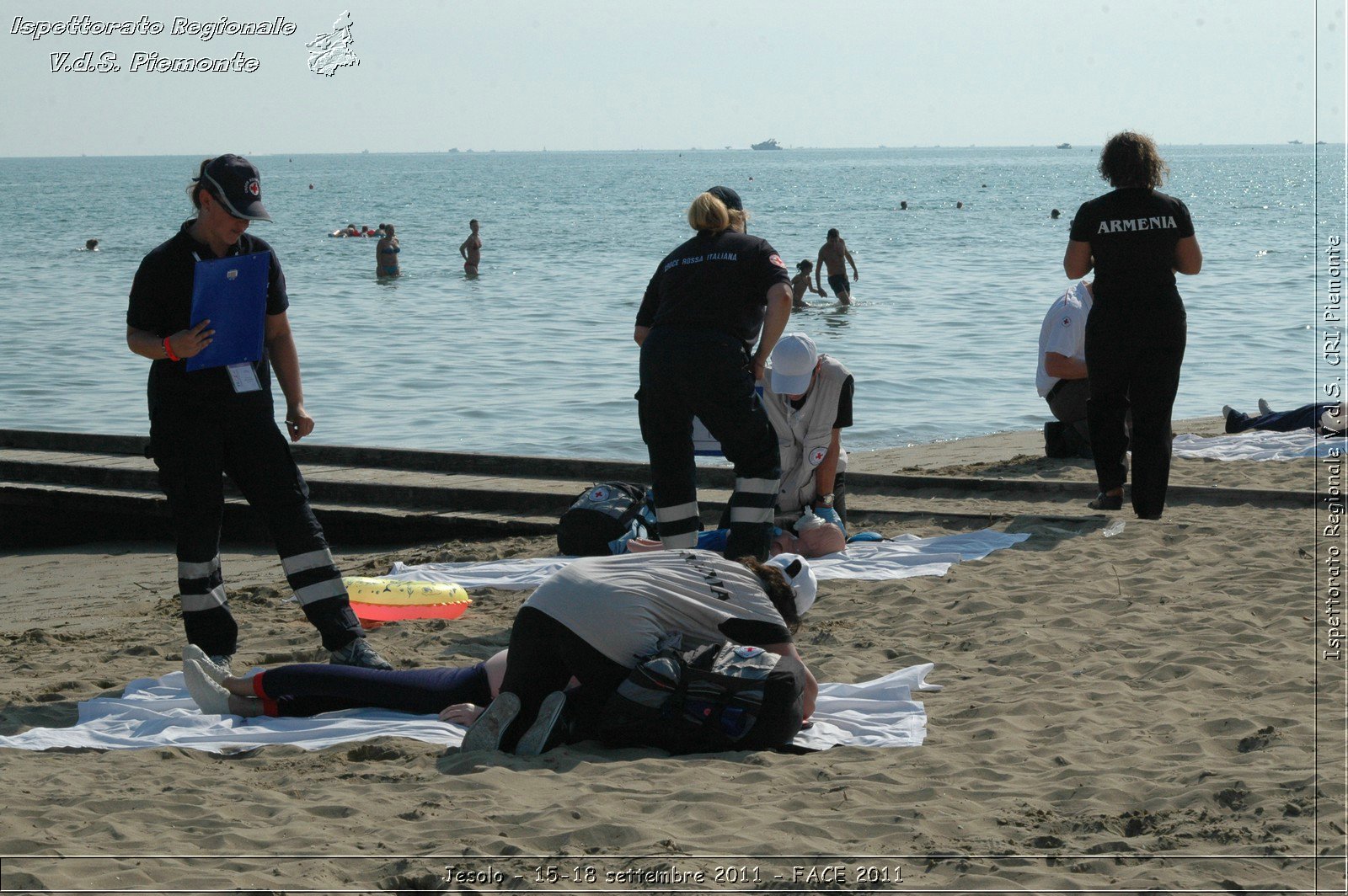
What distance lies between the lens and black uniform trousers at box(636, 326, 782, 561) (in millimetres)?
5840

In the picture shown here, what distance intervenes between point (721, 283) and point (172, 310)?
2288mm

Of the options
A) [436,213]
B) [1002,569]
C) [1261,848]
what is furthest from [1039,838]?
[436,213]

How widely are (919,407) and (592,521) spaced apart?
29.6 feet

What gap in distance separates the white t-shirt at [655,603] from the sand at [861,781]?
1.27 ft

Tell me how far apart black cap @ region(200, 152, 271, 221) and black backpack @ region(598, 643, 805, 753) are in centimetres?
224

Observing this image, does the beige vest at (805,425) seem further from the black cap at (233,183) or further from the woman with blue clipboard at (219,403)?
the black cap at (233,183)

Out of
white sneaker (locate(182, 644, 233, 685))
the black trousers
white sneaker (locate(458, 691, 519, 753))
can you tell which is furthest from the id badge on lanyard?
white sneaker (locate(458, 691, 519, 753))

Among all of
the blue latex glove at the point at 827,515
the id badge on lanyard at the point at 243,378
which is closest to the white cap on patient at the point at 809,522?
the blue latex glove at the point at 827,515

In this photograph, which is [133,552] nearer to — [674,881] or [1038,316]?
[674,881]

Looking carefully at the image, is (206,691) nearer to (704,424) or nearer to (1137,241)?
(704,424)

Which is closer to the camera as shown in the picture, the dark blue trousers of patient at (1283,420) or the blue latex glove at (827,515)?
the blue latex glove at (827,515)

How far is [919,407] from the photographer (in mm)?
15320

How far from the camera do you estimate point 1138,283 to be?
712 cm

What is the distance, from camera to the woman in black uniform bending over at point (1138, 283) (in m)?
7.09
